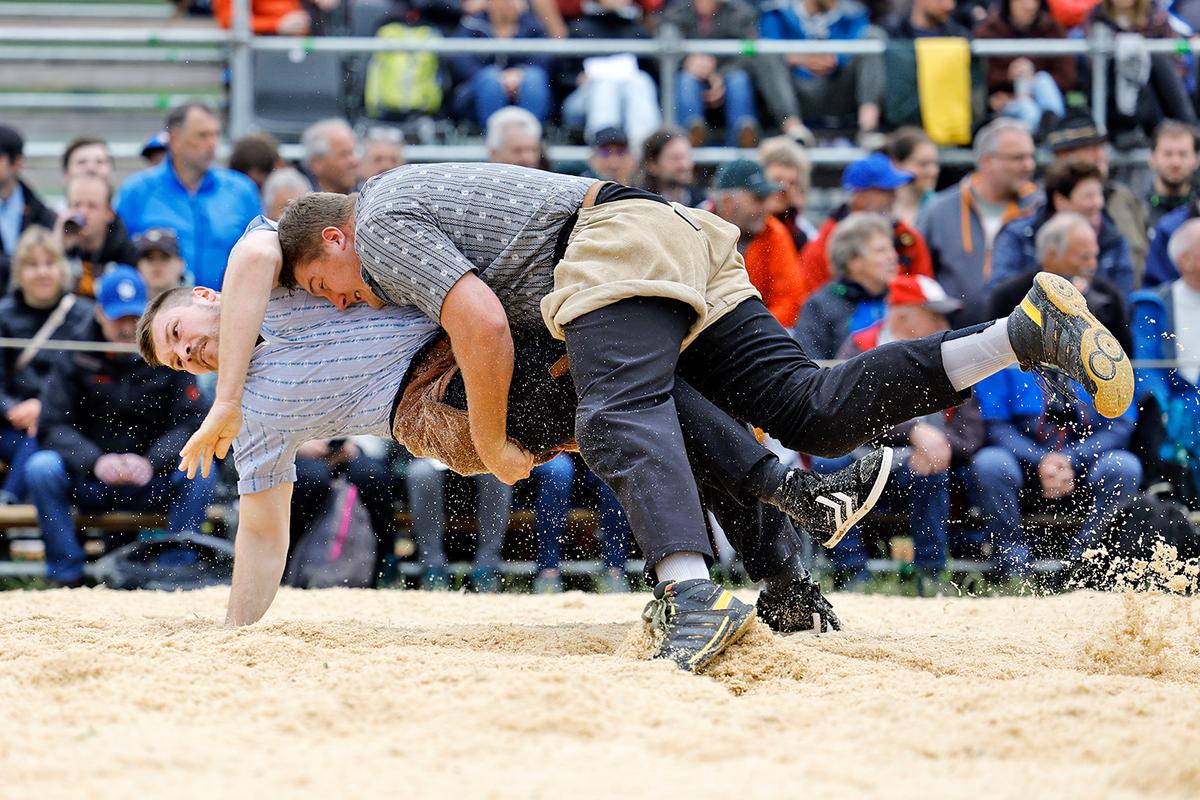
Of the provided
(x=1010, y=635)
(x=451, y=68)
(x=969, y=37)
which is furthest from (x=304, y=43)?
(x=1010, y=635)

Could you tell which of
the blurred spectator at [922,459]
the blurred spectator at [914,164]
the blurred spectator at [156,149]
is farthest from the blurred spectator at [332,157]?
the blurred spectator at [914,164]

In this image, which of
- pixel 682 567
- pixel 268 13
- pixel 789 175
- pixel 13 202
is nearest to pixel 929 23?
pixel 789 175

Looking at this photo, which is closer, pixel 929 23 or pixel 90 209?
pixel 90 209

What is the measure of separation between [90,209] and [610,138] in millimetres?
2642

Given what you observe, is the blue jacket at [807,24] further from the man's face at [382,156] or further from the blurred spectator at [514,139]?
the man's face at [382,156]

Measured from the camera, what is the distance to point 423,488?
642 centimetres

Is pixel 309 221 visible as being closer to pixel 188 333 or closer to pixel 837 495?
pixel 188 333

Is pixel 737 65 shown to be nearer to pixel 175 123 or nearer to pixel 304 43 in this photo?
pixel 304 43

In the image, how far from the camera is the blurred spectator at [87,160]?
7.63 m

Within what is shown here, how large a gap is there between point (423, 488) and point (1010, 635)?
2.80m

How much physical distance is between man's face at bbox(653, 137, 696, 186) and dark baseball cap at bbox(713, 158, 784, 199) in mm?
335

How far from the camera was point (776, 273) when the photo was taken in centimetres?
702

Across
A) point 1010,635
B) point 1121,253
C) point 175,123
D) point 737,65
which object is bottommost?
point 1010,635

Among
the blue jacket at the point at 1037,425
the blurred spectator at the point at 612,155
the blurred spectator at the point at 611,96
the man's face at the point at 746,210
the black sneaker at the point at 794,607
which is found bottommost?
the black sneaker at the point at 794,607
